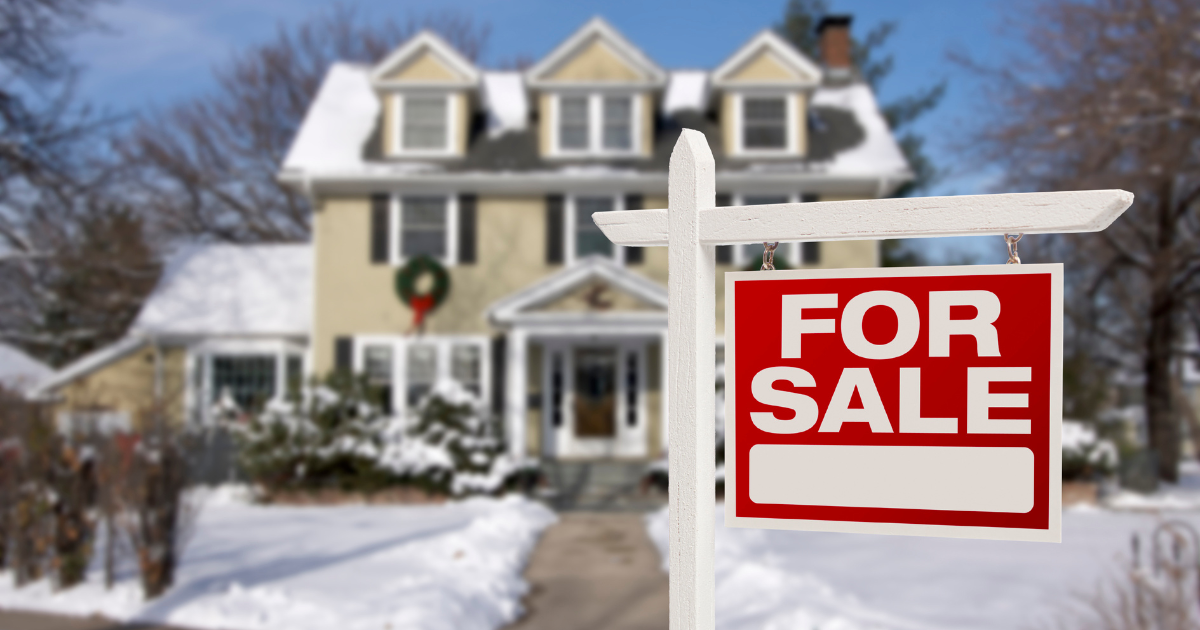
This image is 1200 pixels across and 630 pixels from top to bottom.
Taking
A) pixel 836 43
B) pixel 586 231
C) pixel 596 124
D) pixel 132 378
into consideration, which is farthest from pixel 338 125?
pixel 836 43

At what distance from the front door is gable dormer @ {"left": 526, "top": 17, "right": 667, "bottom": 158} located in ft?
11.0

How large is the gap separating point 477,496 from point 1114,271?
12481 mm

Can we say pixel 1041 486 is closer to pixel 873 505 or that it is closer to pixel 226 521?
pixel 873 505

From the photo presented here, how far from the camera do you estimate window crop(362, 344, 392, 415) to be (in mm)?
15137

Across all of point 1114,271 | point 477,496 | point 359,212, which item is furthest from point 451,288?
point 1114,271

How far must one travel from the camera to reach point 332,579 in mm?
7562

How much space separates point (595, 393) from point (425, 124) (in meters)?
5.28

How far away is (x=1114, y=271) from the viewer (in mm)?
17438

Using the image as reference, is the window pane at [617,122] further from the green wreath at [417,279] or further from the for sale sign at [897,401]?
the for sale sign at [897,401]

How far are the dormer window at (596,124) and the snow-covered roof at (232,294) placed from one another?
5.47 m

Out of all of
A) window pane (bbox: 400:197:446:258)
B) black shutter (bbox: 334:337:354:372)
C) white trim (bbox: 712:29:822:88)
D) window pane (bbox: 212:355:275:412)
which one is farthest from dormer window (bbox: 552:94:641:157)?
window pane (bbox: 212:355:275:412)

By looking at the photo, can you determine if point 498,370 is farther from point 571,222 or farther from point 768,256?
point 768,256

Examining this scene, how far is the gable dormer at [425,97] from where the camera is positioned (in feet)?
50.9


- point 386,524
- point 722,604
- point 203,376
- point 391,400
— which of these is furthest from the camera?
point 203,376
